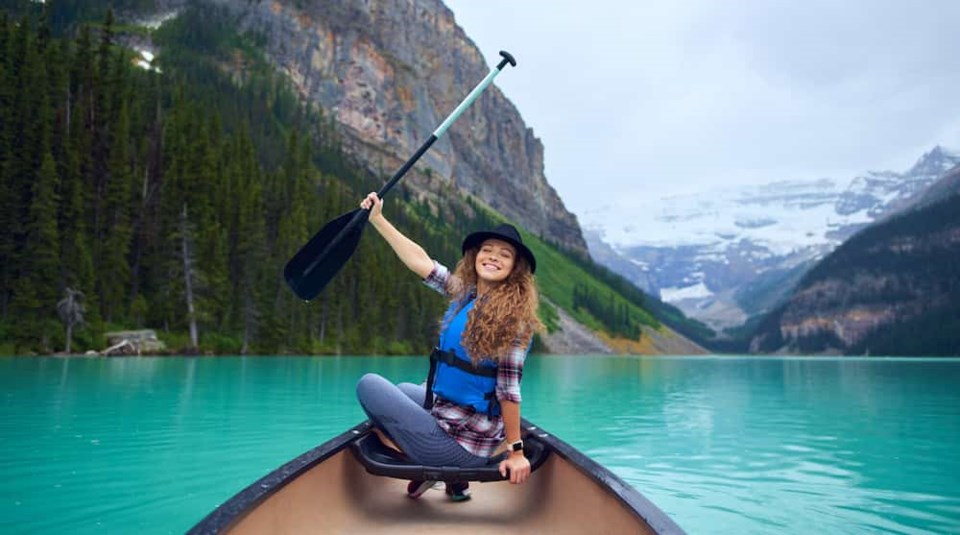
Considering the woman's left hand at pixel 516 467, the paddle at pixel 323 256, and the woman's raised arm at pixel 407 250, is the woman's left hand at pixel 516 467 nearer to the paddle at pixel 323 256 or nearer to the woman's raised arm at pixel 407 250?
the woman's raised arm at pixel 407 250

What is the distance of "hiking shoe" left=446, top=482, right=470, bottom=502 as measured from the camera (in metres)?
6.01

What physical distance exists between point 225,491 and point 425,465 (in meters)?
5.80

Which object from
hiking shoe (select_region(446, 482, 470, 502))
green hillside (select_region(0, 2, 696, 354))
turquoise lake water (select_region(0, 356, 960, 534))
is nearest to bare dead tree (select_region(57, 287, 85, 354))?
green hillside (select_region(0, 2, 696, 354))

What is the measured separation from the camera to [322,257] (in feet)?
23.9

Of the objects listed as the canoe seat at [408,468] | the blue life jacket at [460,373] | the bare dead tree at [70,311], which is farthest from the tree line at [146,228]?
the blue life jacket at [460,373]

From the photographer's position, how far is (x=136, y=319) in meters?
53.5

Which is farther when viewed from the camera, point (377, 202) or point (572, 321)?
point (572, 321)

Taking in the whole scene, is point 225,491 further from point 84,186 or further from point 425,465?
point 84,186

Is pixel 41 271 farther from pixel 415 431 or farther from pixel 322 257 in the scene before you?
pixel 415 431

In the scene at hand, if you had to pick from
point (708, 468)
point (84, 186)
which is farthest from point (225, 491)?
point (84, 186)

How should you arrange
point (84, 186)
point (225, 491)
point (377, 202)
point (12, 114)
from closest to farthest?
point (377, 202) → point (225, 491) → point (12, 114) → point (84, 186)

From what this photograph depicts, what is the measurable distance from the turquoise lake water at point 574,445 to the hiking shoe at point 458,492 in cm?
388

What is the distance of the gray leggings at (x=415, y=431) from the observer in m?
5.22

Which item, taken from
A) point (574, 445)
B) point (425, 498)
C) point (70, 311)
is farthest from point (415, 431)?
point (70, 311)
